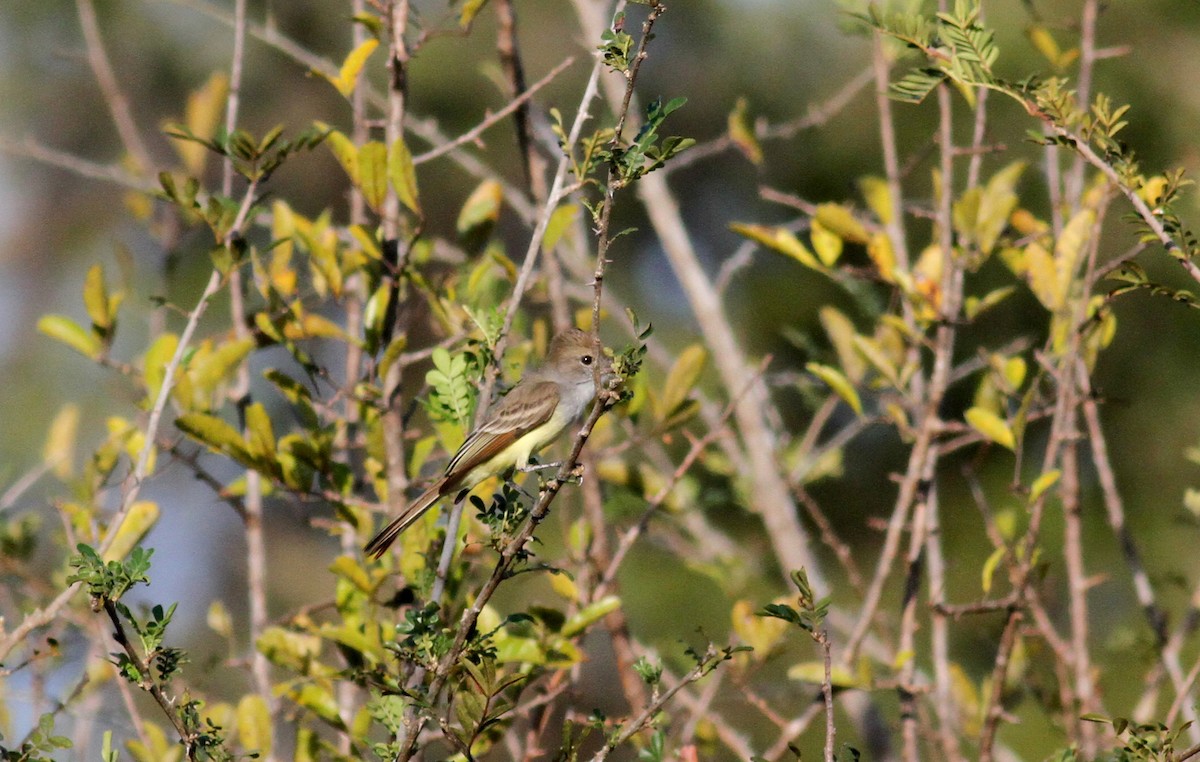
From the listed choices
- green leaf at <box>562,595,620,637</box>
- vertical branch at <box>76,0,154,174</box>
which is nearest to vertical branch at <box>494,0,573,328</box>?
green leaf at <box>562,595,620,637</box>

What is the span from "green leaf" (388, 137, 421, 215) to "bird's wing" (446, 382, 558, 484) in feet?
3.33

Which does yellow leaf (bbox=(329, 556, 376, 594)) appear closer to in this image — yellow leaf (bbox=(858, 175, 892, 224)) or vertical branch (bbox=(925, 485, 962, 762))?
vertical branch (bbox=(925, 485, 962, 762))

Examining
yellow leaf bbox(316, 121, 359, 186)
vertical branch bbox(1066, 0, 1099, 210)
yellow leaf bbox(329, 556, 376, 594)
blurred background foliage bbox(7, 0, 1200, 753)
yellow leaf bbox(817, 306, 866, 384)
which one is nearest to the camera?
yellow leaf bbox(329, 556, 376, 594)

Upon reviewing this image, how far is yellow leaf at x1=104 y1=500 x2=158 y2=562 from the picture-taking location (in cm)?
356

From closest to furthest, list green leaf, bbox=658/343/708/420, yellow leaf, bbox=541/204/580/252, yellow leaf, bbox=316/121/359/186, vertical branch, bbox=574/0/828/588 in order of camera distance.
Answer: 1. yellow leaf, bbox=316/121/359/186
2. yellow leaf, bbox=541/204/580/252
3. green leaf, bbox=658/343/708/420
4. vertical branch, bbox=574/0/828/588

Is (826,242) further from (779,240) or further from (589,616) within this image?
(589,616)

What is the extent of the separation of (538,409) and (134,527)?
1.53 metres

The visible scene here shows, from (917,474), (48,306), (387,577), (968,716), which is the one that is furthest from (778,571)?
(48,306)

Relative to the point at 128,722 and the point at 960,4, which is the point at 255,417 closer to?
the point at 128,722

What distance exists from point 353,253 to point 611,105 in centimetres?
181

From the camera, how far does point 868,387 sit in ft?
13.2

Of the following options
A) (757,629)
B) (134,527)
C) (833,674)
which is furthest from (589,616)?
(134,527)

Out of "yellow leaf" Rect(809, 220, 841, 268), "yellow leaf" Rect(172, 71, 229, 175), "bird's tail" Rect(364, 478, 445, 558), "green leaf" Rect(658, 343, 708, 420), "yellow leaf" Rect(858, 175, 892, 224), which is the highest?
"yellow leaf" Rect(172, 71, 229, 175)

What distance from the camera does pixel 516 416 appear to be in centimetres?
458
